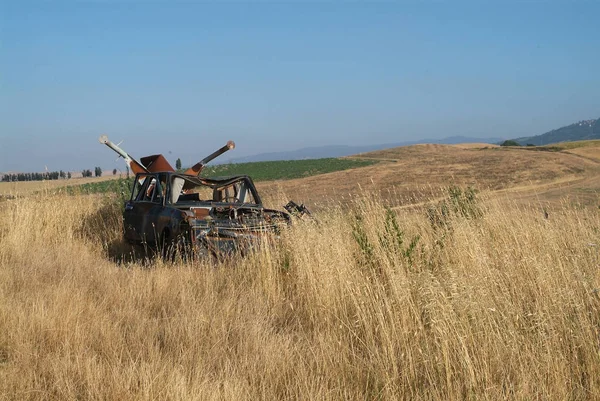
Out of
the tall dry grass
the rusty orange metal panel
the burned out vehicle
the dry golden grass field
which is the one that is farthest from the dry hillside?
the tall dry grass

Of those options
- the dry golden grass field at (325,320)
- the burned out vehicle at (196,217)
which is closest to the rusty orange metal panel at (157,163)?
the burned out vehicle at (196,217)

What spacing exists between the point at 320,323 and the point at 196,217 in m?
3.87

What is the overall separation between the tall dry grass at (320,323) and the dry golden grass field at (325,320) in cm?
2

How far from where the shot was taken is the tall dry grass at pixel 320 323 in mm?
3781

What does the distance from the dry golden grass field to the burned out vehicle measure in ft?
1.33

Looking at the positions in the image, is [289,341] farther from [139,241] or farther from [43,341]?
[139,241]

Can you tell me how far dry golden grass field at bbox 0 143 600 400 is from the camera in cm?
378

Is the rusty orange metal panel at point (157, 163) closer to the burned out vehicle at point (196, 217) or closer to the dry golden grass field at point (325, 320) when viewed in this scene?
the burned out vehicle at point (196, 217)

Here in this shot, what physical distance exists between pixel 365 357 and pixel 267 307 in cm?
193

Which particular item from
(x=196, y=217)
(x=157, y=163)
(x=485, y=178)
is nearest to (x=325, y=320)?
(x=196, y=217)

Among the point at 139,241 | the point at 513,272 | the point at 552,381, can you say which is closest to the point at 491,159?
the point at 139,241

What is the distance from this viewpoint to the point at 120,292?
21.5 feet

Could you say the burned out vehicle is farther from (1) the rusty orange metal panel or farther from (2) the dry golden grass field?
(1) the rusty orange metal panel

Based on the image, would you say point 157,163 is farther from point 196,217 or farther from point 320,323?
point 320,323
